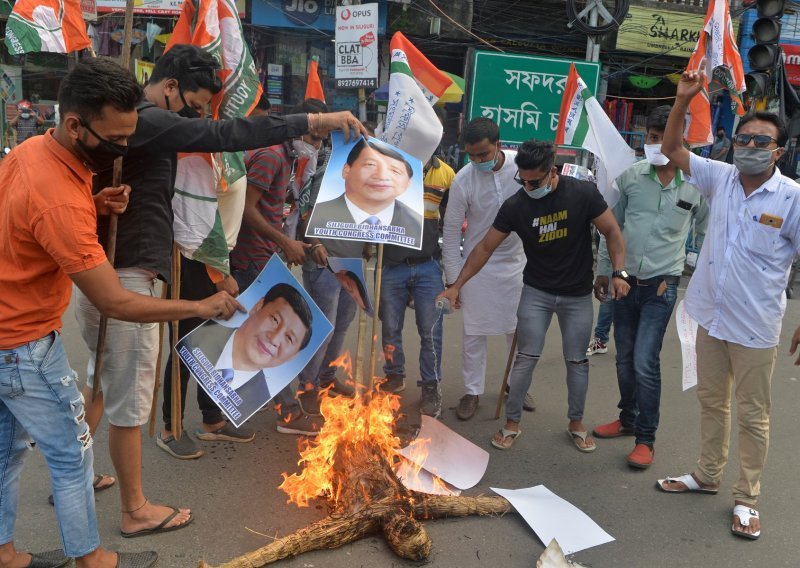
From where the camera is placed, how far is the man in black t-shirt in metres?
3.94

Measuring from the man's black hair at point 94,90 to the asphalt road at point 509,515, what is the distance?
1.94 metres

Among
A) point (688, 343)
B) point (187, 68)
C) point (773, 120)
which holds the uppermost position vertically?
point (187, 68)

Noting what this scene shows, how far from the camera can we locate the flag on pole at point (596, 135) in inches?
171

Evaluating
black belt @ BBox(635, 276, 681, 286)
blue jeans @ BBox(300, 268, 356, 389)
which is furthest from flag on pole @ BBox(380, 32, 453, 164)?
black belt @ BBox(635, 276, 681, 286)

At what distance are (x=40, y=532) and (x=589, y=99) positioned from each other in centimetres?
436

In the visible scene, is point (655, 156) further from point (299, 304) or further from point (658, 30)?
point (658, 30)

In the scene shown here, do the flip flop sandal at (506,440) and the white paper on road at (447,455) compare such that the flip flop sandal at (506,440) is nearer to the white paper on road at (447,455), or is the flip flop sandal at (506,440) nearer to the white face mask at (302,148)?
the white paper on road at (447,455)

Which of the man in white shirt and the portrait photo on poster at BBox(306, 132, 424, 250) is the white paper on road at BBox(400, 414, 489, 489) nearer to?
the man in white shirt

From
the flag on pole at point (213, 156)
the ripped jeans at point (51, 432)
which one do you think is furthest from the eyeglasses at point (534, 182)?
the ripped jeans at point (51, 432)

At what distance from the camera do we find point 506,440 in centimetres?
Result: 416

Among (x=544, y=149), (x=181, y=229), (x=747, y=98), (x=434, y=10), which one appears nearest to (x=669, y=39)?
(x=434, y=10)

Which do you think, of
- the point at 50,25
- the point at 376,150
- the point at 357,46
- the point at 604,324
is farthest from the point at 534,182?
the point at 357,46

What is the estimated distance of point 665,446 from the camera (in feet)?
13.9

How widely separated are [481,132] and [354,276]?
4.31 feet
